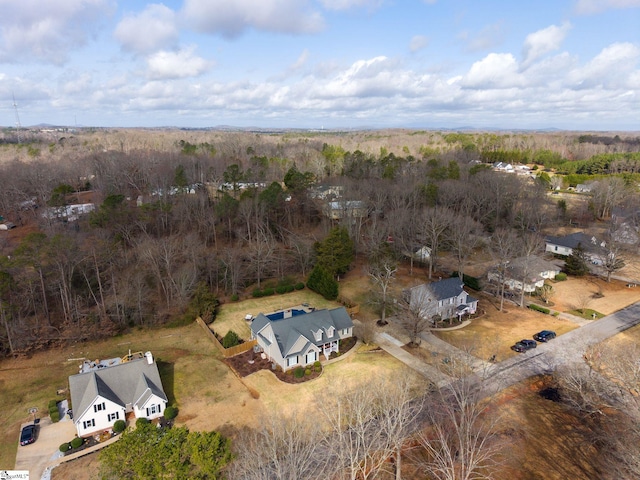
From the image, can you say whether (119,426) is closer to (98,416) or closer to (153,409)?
(98,416)

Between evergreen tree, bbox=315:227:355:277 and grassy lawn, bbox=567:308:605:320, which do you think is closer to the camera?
grassy lawn, bbox=567:308:605:320

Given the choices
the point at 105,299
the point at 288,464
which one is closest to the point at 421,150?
the point at 105,299

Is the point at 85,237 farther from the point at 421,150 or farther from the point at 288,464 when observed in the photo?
the point at 421,150

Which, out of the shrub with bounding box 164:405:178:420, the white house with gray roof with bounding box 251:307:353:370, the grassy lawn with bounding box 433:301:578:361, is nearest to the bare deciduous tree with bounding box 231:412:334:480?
the shrub with bounding box 164:405:178:420

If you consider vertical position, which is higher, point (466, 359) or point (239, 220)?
point (239, 220)

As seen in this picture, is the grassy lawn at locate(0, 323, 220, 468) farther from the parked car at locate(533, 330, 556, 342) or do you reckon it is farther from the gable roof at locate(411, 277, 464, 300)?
the parked car at locate(533, 330, 556, 342)

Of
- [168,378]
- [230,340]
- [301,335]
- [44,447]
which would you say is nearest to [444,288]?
[301,335]
